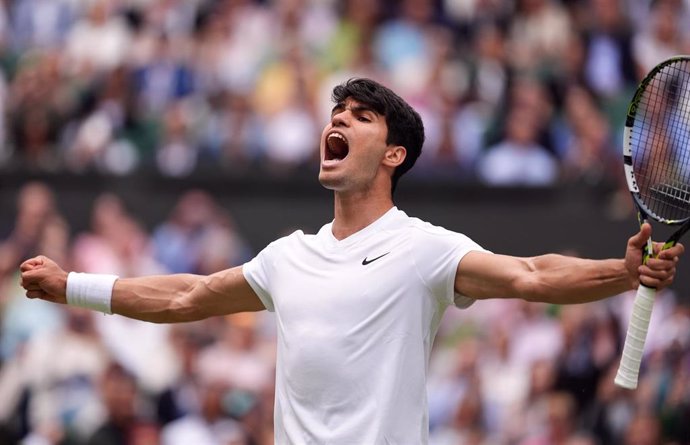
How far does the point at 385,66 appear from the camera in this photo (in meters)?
12.1

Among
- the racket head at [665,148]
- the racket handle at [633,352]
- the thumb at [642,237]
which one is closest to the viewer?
the thumb at [642,237]

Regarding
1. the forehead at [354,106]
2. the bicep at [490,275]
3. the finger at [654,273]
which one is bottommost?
the bicep at [490,275]

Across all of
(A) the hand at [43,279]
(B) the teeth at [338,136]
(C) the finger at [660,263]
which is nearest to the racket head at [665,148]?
(C) the finger at [660,263]

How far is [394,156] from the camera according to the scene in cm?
545

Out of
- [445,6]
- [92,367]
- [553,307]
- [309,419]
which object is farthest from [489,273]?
[445,6]

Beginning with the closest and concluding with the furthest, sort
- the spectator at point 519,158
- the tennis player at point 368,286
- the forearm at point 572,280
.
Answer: the forearm at point 572,280, the tennis player at point 368,286, the spectator at point 519,158

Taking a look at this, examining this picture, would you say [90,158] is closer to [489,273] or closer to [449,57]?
[449,57]

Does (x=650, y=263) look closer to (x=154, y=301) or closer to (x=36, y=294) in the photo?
(x=154, y=301)

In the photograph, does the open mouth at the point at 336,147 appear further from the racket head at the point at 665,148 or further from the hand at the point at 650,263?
the hand at the point at 650,263

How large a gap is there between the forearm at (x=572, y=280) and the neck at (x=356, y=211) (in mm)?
742

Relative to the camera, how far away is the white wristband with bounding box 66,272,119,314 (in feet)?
18.5

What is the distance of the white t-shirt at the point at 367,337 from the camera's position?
198 inches

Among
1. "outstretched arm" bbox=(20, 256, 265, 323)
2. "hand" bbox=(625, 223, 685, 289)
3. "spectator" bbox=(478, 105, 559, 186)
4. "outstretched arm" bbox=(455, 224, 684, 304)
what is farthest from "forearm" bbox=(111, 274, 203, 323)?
"spectator" bbox=(478, 105, 559, 186)

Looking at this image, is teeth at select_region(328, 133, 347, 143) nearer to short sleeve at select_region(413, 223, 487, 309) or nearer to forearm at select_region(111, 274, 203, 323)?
short sleeve at select_region(413, 223, 487, 309)
